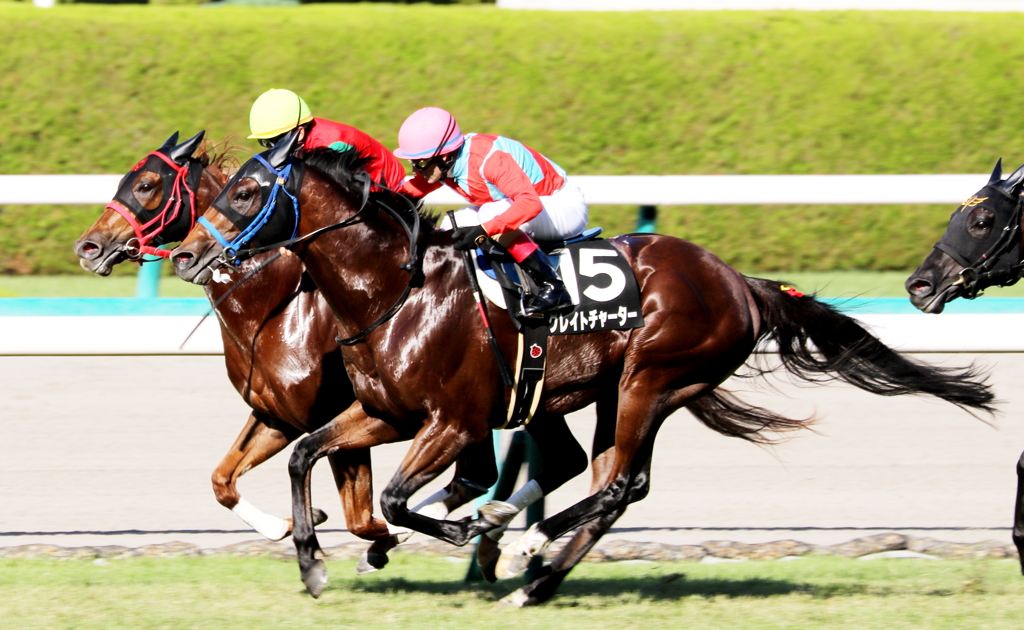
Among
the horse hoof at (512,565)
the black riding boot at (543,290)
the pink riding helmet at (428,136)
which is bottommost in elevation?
the horse hoof at (512,565)

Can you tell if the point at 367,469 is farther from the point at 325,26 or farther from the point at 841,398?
the point at 325,26

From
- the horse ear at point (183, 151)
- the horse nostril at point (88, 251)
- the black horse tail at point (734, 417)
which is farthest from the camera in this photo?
the black horse tail at point (734, 417)

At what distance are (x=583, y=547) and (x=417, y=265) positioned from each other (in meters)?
1.07

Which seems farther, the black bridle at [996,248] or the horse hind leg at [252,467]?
the horse hind leg at [252,467]

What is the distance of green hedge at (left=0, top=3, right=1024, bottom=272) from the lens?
995 centimetres

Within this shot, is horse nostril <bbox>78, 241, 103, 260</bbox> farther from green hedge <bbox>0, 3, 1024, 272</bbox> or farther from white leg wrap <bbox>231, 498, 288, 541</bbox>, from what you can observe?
green hedge <bbox>0, 3, 1024, 272</bbox>

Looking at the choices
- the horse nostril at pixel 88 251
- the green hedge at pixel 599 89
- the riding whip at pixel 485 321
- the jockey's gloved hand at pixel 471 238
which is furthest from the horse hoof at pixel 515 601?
the green hedge at pixel 599 89

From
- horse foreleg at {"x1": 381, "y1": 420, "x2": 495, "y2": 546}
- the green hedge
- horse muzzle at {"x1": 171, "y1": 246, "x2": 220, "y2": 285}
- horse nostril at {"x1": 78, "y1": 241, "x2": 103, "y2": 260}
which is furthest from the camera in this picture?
the green hedge

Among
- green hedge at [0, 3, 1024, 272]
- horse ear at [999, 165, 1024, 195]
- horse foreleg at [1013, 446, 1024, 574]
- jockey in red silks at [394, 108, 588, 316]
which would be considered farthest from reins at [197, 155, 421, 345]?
green hedge at [0, 3, 1024, 272]

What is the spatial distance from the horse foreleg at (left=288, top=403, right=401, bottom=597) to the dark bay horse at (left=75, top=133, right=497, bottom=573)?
11cm

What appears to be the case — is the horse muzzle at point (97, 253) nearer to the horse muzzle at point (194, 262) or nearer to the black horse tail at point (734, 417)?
the horse muzzle at point (194, 262)

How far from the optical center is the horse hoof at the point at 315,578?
14.6 ft

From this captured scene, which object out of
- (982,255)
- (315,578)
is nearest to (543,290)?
(315,578)

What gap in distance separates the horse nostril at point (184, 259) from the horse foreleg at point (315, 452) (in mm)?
737
